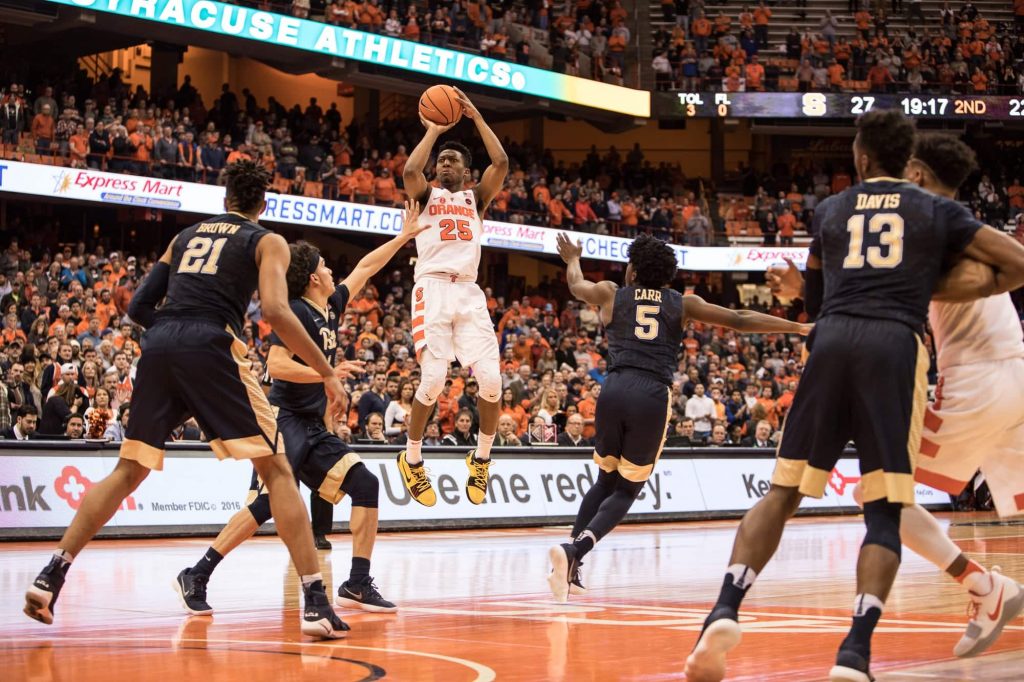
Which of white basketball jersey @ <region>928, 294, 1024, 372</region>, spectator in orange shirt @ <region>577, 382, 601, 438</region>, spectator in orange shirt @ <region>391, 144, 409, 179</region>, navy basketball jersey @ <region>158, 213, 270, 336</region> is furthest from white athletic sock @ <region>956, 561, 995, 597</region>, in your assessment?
spectator in orange shirt @ <region>391, 144, 409, 179</region>

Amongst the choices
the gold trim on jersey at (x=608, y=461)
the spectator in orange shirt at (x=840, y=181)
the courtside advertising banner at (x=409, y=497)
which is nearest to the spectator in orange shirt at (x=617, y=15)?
the spectator in orange shirt at (x=840, y=181)

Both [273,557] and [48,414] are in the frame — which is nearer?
[273,557]

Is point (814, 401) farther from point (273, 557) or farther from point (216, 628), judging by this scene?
point (273, 557)

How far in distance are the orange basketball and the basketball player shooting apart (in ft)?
0.24

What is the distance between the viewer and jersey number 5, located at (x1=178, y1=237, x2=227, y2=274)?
6344 millimetres

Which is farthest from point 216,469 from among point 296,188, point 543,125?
point 543,125

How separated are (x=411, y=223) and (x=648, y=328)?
197 centimetres

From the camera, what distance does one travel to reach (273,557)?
457 inches

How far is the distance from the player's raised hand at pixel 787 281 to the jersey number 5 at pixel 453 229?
4.44 metres

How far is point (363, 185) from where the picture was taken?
91.6 feet

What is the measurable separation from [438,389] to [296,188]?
17.4 metres

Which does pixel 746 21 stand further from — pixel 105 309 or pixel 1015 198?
pixel 105 309

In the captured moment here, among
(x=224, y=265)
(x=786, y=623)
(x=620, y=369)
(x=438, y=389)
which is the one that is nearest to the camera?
(x=224, y=265)

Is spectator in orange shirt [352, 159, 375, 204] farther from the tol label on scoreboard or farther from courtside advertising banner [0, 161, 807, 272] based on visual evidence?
the tol label on scoreboard
